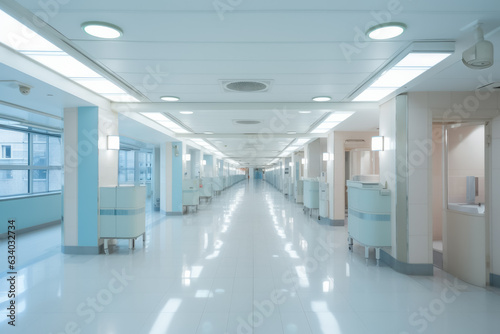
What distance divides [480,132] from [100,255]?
26.2ft

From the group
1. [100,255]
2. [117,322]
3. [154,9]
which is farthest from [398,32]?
[100,255]

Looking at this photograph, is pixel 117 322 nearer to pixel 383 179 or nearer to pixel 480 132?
pixel 383 179

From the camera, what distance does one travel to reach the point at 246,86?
185 inches

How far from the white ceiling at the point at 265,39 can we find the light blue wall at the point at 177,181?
6.31 metres

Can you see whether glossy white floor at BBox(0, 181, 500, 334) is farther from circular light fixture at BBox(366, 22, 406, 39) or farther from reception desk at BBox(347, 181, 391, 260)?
circular light fixture at BBox(366, 22, 406, 39)

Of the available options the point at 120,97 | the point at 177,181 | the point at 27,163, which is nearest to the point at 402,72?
the point at 120,97

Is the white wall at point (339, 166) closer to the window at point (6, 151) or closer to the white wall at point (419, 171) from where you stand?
the white wall at point (419, 171)

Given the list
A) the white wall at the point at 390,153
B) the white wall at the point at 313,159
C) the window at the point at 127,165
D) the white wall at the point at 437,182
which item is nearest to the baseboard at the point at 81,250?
the white wall at the point at 390,153

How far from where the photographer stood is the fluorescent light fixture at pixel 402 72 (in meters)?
3.27

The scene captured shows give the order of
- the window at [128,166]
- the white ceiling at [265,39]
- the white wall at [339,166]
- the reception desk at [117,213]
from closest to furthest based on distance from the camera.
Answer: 1. the white ceiling at [265,39]
2. the reception desk at [117,213]
3. the white wall at [339,166]
4. the window at [128,166]

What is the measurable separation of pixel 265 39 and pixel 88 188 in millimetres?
4618

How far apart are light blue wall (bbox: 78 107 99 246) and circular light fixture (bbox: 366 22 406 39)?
201 inches

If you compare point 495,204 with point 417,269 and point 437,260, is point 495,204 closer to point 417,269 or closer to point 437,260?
point 417,269

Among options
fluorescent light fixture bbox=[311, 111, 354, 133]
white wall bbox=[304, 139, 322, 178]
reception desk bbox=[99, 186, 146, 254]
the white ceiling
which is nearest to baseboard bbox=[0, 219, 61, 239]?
reception desk bbox=[99, 186, 146, 254]
